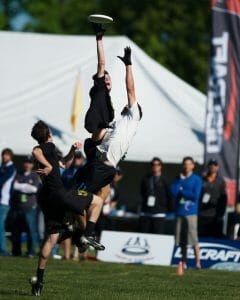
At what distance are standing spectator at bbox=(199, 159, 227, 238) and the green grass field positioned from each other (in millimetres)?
2330

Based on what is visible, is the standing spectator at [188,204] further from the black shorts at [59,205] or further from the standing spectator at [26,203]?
the black shorts at [59,205]

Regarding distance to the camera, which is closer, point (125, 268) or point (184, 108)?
point (125, 268)

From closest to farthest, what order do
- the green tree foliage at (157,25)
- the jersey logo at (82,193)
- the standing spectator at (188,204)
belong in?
the jersey logo at (82,193) < the standing spectator at (188,204) < the green tree foliage at (157,25)

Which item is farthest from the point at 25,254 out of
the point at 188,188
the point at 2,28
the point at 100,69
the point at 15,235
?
the point at 2,28

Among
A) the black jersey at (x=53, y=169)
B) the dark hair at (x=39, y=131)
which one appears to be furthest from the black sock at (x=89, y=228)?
the dark hair at (x=39, y=131)

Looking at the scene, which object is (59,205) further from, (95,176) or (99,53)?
(99,53)

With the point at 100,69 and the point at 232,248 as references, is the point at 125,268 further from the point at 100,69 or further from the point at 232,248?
the point at 100,69

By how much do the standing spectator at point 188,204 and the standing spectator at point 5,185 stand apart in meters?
3.61

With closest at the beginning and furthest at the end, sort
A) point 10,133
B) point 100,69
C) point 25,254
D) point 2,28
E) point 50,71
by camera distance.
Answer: point 100,69, point 25,254, point 10,133, point 50,71, point 2,28

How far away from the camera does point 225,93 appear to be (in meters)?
21.8

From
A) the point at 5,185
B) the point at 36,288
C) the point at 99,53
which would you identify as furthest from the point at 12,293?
the point at 5,185

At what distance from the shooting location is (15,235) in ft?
65.1

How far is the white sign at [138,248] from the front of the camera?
62.2 ft

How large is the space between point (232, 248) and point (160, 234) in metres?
1.62
